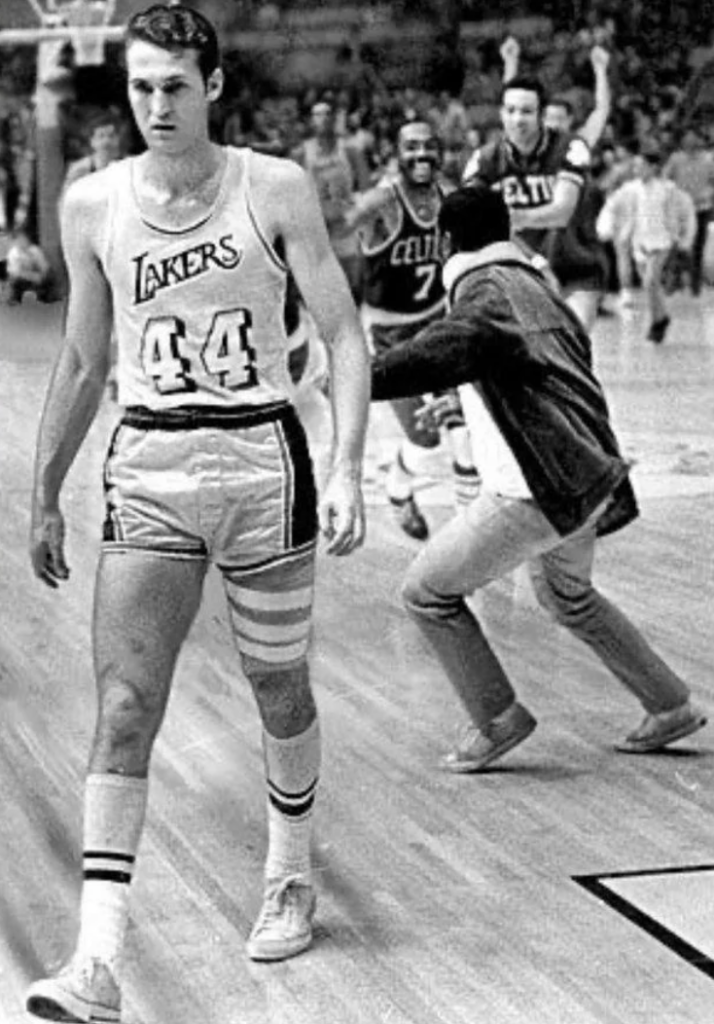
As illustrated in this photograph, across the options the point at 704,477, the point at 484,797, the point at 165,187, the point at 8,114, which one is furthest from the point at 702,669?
the point at 8,114

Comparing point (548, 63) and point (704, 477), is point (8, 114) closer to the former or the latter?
point (548, 63)

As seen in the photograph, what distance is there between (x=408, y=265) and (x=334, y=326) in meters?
6.58

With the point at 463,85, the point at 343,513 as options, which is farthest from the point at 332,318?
the point at 463,85

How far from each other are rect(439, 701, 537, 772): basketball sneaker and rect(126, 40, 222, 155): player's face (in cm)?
251

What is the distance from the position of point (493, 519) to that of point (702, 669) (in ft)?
6.19

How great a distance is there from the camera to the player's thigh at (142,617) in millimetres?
5230

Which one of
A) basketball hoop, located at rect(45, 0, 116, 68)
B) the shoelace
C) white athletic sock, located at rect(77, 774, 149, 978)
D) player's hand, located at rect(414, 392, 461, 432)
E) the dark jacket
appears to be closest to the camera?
white athletic sock, located at rect(77, 774, 149, 978)

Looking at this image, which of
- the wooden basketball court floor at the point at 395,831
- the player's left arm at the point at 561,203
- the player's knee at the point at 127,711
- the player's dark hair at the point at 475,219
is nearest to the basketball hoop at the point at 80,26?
the player's left arm at the point at 561,203

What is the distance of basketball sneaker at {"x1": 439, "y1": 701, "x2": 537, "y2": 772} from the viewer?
7395 mm

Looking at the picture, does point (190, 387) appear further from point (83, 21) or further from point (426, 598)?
point (83, 21)

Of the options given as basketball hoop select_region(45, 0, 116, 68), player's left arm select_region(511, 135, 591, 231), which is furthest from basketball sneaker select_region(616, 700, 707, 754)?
basketball hoop select_region(45, 0, 116, 68)

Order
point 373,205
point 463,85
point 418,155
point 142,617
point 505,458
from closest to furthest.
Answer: point 142,617, point 505,458, point 373,205, point 418,155, point 463,85

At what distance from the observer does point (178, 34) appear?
5.34 m

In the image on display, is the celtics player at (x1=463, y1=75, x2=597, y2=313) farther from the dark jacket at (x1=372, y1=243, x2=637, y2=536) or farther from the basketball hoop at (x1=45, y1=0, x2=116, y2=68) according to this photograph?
the basketball hoop at (x1=45, y1=0, x2=116, y2=68)
